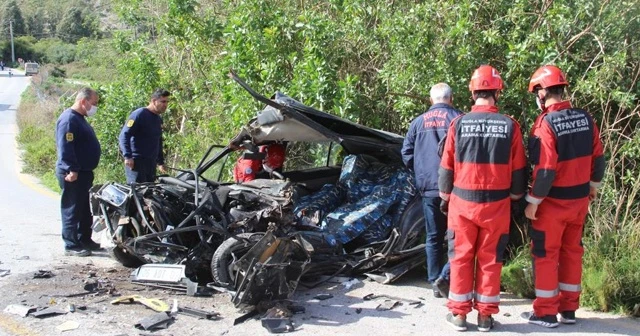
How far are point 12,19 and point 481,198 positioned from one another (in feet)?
347

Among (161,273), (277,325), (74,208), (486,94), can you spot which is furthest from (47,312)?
(486,94)

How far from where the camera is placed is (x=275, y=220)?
5496 mm

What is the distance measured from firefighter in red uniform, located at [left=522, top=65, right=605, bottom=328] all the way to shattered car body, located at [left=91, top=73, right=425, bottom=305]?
1.37 meters

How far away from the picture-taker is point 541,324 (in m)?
4.65

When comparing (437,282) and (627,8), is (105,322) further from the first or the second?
(627,8)

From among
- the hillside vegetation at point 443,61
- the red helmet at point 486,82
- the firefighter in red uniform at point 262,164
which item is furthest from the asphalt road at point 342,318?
the red helmet at point 486,82

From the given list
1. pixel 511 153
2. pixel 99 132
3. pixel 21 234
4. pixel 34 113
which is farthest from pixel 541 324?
pixel 34 113

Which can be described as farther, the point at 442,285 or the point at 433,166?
the point at 433,166

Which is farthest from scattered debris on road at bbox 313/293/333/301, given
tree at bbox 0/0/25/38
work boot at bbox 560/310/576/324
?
tree at bbox 0/0/25/38

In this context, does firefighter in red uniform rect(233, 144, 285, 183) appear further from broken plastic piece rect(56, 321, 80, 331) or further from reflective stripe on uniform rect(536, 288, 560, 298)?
reflective stripe on uniform rect(536, 288, 560, 298)

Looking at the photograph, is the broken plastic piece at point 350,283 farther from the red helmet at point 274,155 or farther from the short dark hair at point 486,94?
the short dark hair at point 486,94

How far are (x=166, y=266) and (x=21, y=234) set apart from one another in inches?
135

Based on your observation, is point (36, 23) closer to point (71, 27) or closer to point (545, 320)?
point (71, 27)

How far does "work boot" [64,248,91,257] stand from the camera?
22.2ft
